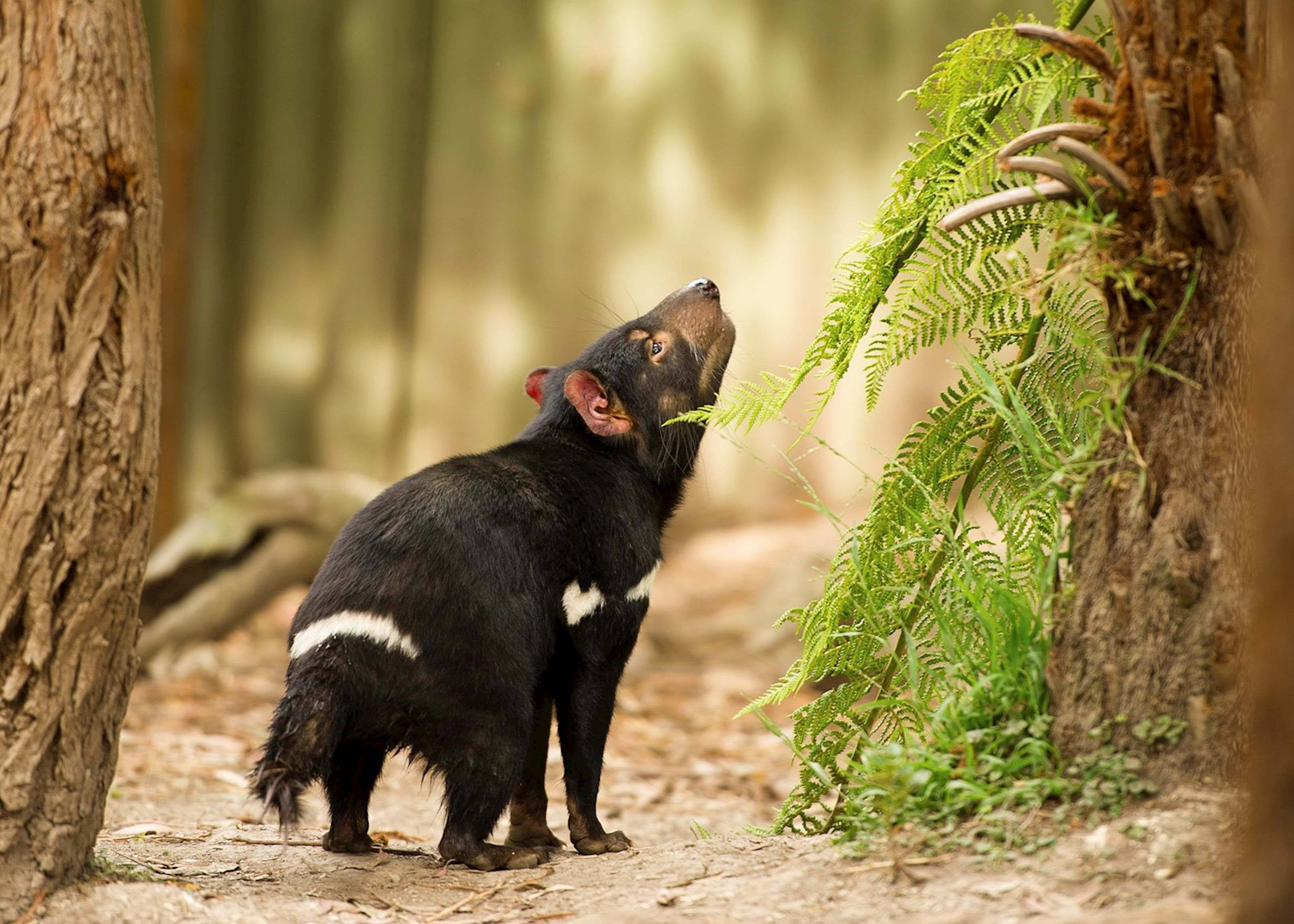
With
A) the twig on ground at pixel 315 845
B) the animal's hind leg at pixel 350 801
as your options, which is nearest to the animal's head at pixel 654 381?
the animal's hind leg at pixel 350 801

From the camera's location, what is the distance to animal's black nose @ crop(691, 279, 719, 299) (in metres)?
3.87

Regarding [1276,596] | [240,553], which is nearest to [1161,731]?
[1276,596]

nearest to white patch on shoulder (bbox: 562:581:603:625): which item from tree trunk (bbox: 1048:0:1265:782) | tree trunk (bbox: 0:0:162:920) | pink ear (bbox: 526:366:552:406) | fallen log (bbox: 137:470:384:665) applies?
pink ear (bbox: 526:366:552:406)

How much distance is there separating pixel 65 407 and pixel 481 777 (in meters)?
1.16

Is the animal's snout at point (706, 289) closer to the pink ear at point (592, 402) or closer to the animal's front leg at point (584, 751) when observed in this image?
the pink ear at point (592, 402)

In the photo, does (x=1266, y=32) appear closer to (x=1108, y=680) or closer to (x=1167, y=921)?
(x=1108, y=680)

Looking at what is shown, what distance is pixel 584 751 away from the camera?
124 inches

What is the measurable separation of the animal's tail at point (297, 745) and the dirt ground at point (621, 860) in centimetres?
20

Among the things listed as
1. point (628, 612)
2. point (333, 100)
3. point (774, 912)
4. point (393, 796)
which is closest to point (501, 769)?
point (628, 612)

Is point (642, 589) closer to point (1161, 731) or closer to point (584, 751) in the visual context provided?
point (584, 751)

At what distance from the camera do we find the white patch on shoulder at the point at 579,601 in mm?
3092

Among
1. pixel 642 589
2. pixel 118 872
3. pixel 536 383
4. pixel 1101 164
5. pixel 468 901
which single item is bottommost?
pixel 468 901

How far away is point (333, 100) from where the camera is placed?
690cm

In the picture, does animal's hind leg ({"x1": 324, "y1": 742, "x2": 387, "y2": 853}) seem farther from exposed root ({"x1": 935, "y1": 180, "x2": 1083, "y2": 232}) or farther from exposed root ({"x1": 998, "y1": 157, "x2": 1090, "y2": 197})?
exposed root ({"x1": 998, "y1": 157, "x2": 1090, "y2": 197})
